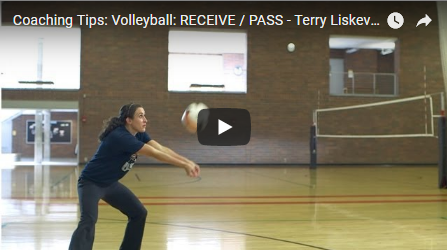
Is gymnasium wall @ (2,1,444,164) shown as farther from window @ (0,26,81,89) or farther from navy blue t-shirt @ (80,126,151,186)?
navy blue t-shirt @ (80,126,151,186)

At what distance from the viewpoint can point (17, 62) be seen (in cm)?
1708

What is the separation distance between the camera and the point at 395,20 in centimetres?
1875

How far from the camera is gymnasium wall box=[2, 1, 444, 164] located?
680 inches

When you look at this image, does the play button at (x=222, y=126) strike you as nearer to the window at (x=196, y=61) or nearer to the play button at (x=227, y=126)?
the play button at (x=227, y=126)

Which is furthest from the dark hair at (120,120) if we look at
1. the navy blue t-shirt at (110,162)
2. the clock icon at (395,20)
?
the clock icon at (395,20)

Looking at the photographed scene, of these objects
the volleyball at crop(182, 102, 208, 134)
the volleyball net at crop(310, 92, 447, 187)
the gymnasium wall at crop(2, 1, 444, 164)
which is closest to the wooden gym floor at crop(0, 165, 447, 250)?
the volleyball at crop(182, 102, 208, 134)

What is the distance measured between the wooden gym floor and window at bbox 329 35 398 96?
9033mm

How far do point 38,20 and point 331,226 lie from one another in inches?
581

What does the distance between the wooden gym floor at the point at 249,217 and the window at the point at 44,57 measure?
24.8ft

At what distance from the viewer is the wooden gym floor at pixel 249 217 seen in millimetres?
4605

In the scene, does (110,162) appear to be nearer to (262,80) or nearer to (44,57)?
(262,80)

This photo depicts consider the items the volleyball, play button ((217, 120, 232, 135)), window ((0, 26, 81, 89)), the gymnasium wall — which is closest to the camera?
the volleyball

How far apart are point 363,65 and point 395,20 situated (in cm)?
266

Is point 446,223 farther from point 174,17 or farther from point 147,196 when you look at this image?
point 174,17
